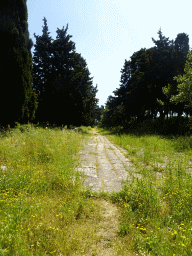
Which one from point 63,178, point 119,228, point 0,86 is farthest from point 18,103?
point 119,228

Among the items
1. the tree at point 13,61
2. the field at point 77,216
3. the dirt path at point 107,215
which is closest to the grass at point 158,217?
the field at point 77,216

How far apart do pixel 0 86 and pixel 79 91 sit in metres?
9.45

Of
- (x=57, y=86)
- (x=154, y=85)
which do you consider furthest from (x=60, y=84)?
(x=154, y=85)

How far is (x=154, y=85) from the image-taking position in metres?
19.1

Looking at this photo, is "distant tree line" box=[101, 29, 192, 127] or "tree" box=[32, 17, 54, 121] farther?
"tree" box=[32, 17, 54, 121]

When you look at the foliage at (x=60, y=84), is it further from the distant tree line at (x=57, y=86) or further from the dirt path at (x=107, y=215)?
the dirt path at (x=107, y=215)

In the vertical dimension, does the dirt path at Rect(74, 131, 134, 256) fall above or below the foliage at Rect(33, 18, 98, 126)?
below

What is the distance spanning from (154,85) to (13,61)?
15.5 metres

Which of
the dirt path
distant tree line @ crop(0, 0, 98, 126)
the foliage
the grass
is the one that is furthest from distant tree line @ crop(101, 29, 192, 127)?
the grass

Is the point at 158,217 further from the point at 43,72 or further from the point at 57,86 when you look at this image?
the point at 43,72

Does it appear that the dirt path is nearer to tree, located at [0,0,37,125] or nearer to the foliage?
tree, located at [0,0,37,125]

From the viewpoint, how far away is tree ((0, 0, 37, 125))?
9938mm

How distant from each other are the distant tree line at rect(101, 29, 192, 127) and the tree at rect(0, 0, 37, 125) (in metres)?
12.6

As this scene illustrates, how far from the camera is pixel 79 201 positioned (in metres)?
2.90
